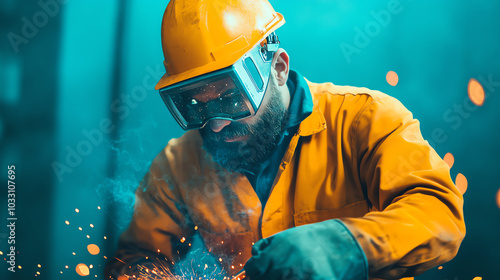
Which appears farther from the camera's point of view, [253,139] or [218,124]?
[253,139]

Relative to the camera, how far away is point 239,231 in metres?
1.68

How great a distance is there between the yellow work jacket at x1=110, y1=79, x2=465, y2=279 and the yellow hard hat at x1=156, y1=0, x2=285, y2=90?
0.41m

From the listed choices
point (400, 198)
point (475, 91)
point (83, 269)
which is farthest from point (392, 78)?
point (83, 269)

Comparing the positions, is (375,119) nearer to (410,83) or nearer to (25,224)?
(410,83)

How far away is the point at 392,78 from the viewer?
6.53 feet

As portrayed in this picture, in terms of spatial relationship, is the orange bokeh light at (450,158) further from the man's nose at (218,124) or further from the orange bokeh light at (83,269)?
the orange bokeh light at (83,269)

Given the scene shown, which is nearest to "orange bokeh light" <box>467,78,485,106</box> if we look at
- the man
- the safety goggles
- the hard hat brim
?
the man

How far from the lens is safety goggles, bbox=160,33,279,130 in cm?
141

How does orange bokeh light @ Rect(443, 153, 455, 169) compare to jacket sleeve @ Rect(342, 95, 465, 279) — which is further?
orange bokeh light @ Rect(443, 153, 455, 169)

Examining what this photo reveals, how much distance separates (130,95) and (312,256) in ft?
4.89

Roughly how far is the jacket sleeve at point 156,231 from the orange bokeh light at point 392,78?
115cm

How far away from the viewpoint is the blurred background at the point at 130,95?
6.47 feet

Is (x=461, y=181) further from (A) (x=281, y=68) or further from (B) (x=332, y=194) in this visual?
(A) (x=281, y=68)

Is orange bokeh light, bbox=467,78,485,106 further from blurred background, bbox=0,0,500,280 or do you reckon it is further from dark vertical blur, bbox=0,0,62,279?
dark vertical blur, bbox=0,0,62,279
